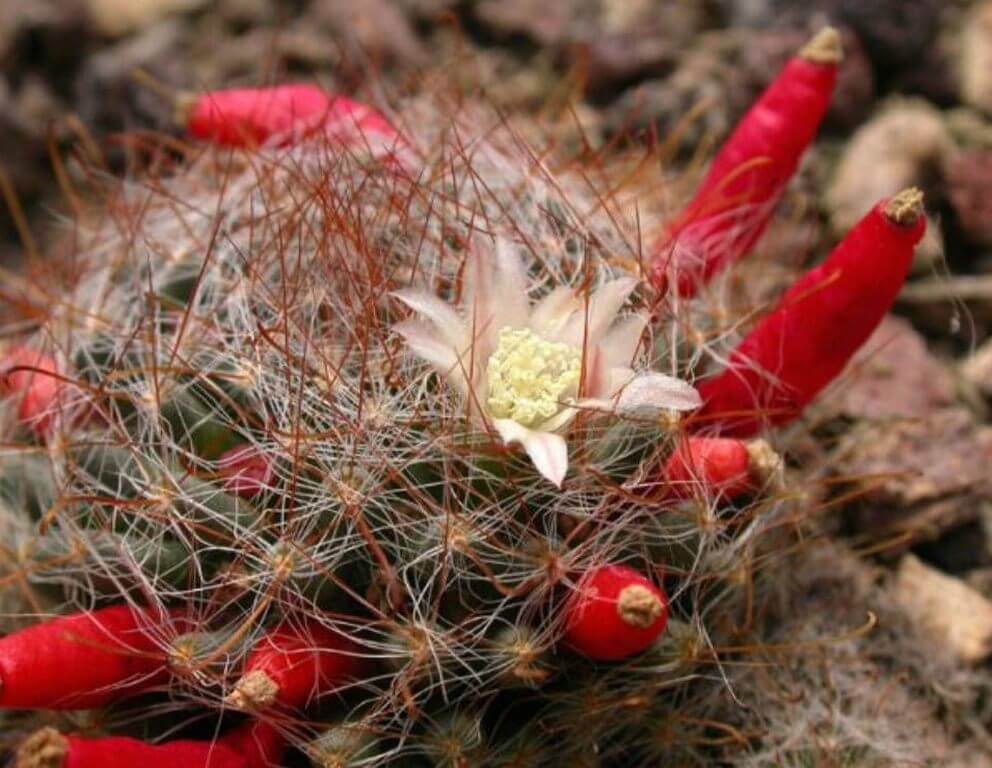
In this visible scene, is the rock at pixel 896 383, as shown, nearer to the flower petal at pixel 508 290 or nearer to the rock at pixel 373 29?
the flower petal at pixel 508 290

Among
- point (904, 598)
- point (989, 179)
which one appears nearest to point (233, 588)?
point (904, 598)

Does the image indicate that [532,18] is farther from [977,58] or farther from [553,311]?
[553,311]

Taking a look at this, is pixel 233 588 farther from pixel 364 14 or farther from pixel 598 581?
pixel 364 14

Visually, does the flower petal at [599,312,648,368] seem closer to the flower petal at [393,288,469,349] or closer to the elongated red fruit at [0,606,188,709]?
the flower petal at [393,288,469,349]

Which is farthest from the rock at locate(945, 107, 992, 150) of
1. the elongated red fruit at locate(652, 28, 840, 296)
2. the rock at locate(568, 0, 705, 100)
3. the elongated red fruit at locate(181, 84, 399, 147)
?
the elongated red fruit at locate(181, 84, 399, 147)

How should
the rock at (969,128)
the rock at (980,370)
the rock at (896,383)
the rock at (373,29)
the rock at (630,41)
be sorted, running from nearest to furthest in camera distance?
the rock at (896,383)
the rock at (980,370)
the rock at (969,128)
the rock at (630,41)
the rock at (373,29)

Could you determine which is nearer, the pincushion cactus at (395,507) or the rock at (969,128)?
the pincushion cactus at (395,507)

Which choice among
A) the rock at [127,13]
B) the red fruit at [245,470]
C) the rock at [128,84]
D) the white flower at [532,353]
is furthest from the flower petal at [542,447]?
the rock at [127,13]

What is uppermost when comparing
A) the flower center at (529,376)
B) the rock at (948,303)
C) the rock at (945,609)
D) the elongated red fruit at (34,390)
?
the flower center at (529,376)
